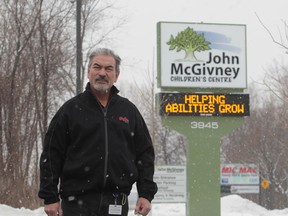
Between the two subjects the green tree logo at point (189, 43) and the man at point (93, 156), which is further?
the green tree logo at point (189, 43)

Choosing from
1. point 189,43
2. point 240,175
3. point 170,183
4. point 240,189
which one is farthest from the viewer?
point 240,175

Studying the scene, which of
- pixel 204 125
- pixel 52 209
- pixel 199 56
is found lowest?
pixel 52 209

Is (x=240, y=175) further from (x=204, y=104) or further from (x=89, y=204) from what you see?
(x=89, y=204)

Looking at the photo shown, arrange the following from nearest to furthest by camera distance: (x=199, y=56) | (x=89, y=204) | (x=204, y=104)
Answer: (x=89, y=204)
(x=204, y=104)
(x=199, y=56)

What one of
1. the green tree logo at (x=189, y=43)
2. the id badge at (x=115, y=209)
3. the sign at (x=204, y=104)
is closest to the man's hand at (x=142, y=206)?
the id badge at (x=115, y=209)

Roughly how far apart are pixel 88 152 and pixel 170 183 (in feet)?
48.5

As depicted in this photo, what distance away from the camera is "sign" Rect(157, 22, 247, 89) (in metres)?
19.2

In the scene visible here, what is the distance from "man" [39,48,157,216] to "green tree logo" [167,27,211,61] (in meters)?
14.8

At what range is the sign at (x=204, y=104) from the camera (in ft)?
60.7

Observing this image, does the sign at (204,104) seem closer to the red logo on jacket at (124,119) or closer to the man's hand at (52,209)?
the red logo on jacket at (124,119)

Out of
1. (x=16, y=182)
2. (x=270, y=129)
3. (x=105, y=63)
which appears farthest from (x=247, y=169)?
(x=105, y=63)

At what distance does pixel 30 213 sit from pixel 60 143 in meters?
12.0

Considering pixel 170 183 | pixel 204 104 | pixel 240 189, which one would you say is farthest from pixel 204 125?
pixel 240 189

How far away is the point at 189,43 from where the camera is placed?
19547 millimetres
